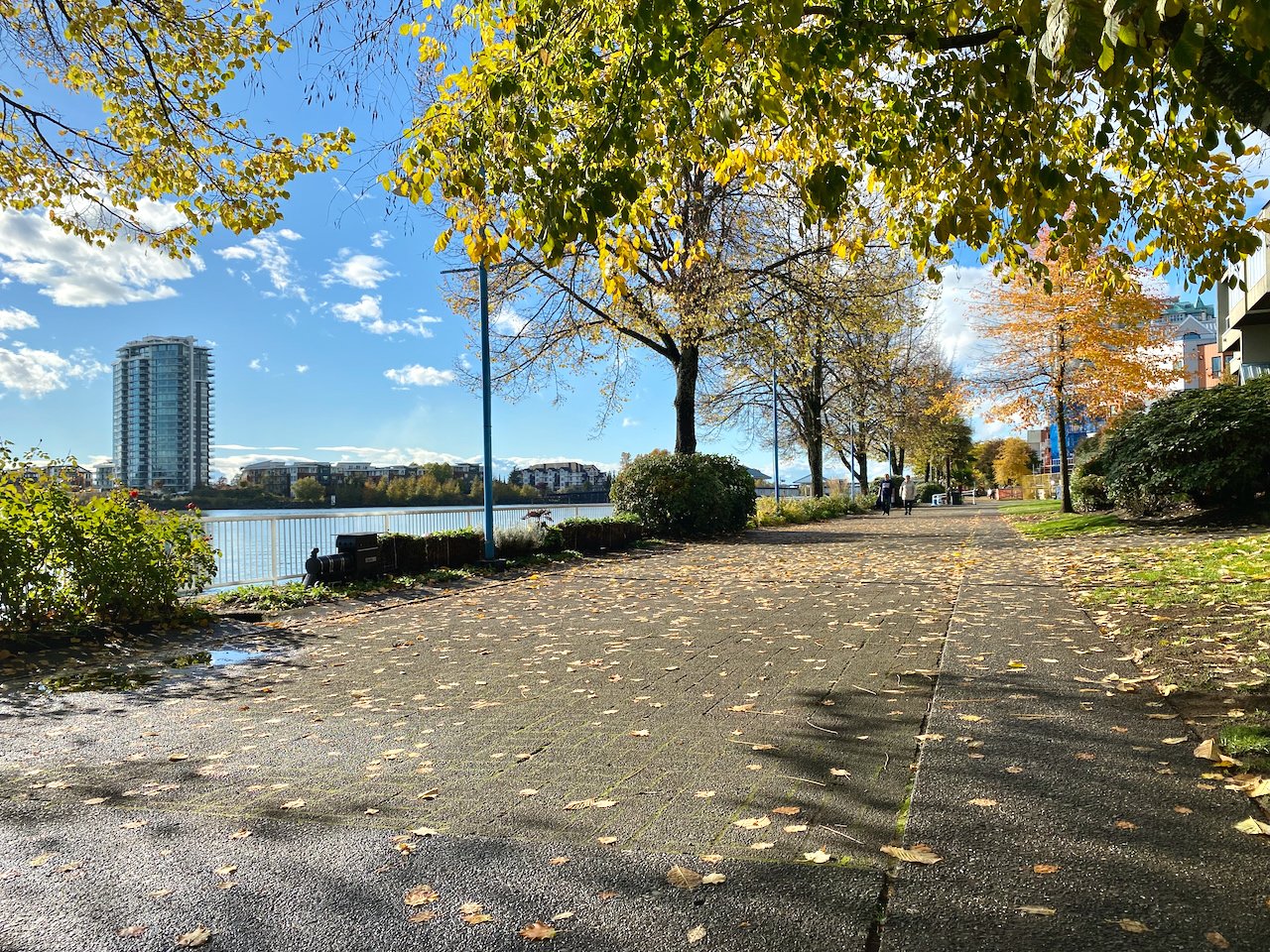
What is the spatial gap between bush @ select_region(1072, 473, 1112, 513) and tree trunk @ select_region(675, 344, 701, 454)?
422 inches

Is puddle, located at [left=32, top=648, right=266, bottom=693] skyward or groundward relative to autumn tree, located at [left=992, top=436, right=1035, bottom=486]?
groundward

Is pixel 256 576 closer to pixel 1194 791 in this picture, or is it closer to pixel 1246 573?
pixel 1194 791

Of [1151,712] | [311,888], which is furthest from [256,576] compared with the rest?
[1151,712]

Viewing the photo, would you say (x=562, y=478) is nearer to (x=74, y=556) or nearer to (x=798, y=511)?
(x=798, y=511)

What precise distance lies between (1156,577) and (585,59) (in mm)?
8325

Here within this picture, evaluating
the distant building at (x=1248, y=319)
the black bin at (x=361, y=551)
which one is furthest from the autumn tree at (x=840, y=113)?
the distant building at (x=1248, y=319)

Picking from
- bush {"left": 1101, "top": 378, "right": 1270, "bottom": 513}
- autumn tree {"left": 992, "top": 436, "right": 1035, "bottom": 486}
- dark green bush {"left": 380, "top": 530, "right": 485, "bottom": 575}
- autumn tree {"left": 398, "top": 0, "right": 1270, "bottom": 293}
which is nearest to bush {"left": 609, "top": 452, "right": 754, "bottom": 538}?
dark green bush {"left": 380, "top": 530, "right": 485, "bottom": 575}

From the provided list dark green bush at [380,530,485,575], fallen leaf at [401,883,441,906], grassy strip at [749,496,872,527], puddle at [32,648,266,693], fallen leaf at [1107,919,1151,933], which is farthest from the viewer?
grassy strip at [749,496,872,527]

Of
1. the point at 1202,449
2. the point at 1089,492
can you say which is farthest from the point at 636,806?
the point at 1089,492

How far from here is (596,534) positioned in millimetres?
17359

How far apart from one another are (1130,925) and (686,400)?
20098 mm

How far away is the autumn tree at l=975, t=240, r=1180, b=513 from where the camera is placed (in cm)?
2202

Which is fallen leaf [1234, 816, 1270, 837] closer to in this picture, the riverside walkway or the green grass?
the riverside walkway

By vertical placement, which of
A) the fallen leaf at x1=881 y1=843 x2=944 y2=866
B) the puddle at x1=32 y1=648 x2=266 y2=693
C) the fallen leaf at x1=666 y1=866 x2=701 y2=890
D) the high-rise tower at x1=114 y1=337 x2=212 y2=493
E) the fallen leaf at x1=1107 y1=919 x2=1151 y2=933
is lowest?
the puddle at x1=32 y1=648 x2=266 y2=693
